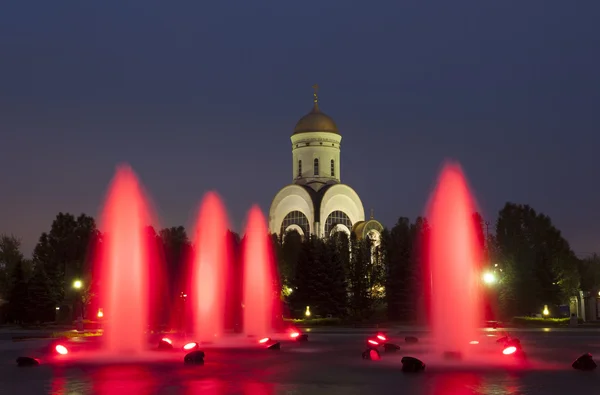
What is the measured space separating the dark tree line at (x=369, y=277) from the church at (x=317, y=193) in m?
11.3

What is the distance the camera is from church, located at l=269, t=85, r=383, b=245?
65000 millimetres

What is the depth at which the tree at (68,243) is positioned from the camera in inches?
2105

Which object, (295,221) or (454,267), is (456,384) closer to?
(454,267)

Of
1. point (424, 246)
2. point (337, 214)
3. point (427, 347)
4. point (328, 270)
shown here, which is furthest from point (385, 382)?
point (337, 214)

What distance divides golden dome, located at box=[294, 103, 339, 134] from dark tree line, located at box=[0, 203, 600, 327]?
1633 cm

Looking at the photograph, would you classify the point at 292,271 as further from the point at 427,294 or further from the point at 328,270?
the point at 427,294

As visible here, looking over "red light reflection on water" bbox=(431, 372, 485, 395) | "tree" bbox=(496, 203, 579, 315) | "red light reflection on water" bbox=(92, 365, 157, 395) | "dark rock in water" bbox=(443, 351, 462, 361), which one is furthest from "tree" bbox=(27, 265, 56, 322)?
"red light reflection on water" bbox=(431, 372, 485, 395)

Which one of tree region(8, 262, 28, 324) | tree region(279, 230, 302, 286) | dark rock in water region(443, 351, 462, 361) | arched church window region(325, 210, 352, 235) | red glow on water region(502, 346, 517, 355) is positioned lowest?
dark rock in water region(443, 351, 462, 361)

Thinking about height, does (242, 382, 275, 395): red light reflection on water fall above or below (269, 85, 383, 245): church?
below

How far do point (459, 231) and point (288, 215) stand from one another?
1831 inches

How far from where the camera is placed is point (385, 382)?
12.8m

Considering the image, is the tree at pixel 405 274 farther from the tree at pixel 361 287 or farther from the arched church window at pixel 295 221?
the arched church window at pixel 295 221

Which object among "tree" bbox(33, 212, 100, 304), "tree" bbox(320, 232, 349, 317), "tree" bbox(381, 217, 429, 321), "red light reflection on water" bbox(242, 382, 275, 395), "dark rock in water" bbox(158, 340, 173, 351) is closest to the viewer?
"red light reflection on water" bbox(242, 382, 275, 395)

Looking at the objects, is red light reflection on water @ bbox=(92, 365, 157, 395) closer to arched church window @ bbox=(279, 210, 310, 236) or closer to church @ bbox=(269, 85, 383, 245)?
church @ bbox=(269, 85, 383, 245)
